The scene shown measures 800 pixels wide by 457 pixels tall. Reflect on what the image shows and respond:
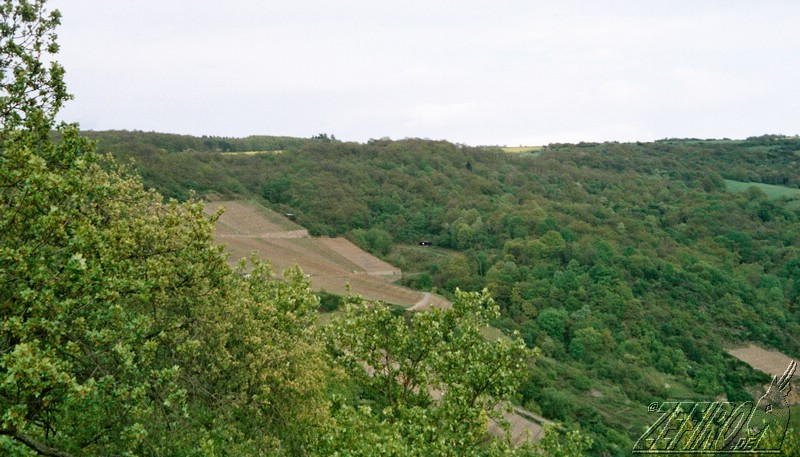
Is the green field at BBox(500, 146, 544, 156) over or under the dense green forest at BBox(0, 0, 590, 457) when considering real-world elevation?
over

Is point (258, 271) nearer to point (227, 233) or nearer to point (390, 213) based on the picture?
point (227, 233)

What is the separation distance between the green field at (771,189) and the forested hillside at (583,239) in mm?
2898

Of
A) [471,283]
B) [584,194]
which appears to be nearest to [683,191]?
[584,194]

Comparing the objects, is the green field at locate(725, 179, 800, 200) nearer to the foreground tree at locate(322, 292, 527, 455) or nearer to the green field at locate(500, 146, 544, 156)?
the green field at locate(500, 146, 544, 156)

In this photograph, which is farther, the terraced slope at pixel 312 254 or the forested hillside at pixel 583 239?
the terraced slope at pixel 312 254

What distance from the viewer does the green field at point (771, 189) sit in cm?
11468

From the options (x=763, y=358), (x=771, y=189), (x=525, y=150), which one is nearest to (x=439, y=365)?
(x=763, y=358)

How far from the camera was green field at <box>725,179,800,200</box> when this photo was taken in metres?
115

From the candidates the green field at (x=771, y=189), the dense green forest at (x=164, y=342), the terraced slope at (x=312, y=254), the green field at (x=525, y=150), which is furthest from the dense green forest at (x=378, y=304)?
the green field at (x=525, y=150)

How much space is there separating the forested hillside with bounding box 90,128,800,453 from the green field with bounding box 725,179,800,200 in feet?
9.51

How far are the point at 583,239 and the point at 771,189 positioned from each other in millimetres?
56041

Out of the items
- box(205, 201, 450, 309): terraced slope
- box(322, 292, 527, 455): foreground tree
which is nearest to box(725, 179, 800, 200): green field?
box(205, 201, 450, 309): terraced slope

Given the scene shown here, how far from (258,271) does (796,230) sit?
9702 centimetres

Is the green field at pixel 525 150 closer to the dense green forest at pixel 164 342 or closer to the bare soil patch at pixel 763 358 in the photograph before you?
the bare soil patch at pixel 763 358
